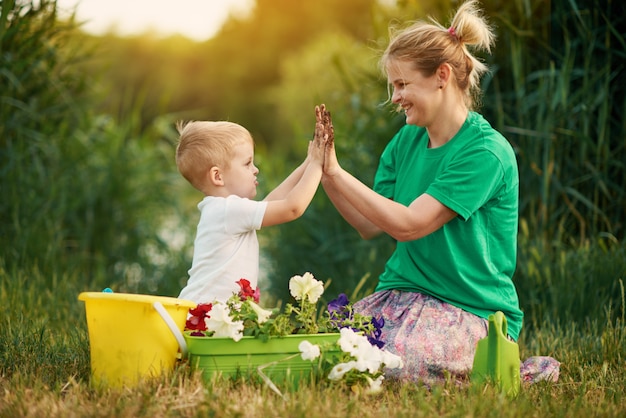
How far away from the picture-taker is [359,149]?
4891mm

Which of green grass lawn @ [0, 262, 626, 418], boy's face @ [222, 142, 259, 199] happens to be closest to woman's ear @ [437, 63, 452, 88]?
boy's face @ [222, 142, 259, 199]

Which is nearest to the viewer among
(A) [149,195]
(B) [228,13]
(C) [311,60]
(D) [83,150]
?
(D) [83,150]

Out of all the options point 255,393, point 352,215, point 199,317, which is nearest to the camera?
point 255,393

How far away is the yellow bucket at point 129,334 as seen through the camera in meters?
2.42

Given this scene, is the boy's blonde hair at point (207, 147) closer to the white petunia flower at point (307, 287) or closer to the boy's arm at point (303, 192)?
the boy's arm at point (303, 192)

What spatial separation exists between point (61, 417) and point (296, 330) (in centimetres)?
77

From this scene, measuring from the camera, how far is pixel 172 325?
8.00ft

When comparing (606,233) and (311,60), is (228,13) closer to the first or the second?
(311,60)

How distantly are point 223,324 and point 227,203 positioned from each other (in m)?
0.48

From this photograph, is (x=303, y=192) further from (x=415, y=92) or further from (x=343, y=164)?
(x=343, y=164)

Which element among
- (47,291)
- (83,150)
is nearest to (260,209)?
(47,291)

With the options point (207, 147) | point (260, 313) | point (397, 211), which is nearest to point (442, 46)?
point (397, 211)

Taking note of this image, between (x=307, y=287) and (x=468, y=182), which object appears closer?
(x=307, y=287)

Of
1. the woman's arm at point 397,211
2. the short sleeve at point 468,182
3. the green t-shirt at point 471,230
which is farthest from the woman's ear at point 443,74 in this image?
the woman's arm at point 397,211
